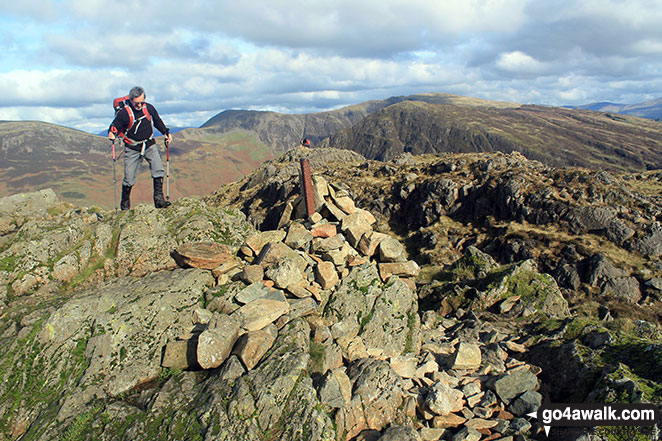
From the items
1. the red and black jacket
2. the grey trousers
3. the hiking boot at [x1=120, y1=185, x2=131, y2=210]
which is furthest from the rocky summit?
the red and black jacket

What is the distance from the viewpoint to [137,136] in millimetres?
14148

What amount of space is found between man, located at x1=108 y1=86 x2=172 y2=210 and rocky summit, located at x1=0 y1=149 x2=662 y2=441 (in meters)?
1.26

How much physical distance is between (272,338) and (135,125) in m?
10.3

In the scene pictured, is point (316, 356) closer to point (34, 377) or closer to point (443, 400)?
point (443, 400)

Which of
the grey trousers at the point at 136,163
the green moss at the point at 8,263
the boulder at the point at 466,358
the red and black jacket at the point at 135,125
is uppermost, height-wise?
the red and black jacket at the point at 135,125

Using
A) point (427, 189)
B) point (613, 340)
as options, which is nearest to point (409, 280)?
point (613, 340)

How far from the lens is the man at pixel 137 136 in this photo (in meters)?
13.8

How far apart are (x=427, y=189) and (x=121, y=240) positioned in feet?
215

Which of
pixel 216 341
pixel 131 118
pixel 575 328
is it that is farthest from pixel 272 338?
pixel 575 328

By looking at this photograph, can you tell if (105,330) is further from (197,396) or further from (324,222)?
(324,222)

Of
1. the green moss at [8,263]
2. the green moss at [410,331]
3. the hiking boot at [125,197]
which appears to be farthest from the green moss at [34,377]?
the green moss at [410,331]

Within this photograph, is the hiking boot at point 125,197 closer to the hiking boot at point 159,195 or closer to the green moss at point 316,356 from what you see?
the hiking boot at point 159,195

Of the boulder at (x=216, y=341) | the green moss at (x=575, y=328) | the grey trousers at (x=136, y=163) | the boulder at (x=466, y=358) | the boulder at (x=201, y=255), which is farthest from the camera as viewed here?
the grey trousers at (x=136, y=163)

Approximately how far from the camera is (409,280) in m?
14.7
